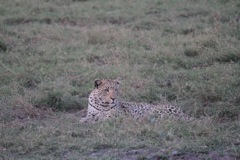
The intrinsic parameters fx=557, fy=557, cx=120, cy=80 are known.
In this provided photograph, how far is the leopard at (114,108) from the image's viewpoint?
26.1ft

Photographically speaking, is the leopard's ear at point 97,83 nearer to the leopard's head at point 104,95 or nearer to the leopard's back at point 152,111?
the leopard's head at point 104,95

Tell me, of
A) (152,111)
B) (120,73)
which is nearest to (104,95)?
(152,111)

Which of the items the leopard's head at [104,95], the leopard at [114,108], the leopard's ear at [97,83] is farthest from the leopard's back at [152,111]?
the leopard's ear at [97,83]

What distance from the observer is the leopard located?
796 cm

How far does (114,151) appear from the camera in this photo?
6.31 metres

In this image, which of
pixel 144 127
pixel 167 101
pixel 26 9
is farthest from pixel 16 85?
pixel 26 9

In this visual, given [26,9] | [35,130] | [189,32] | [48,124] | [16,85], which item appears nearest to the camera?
[35,130]

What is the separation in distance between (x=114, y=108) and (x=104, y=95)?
0.33 meters

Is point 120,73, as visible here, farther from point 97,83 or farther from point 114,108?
point 114,108

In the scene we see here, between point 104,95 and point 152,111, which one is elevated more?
point 104,95

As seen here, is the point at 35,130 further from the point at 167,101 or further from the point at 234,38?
the point at 234,38

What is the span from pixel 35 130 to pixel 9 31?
6.24 meters

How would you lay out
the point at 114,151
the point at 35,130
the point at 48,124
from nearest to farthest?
the point at 114,151
the point at 35,130
the point at 48,124

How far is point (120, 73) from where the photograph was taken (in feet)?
33.5
